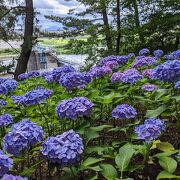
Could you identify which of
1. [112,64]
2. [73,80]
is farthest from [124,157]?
[112,64]

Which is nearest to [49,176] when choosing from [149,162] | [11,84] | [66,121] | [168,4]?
[66,121]

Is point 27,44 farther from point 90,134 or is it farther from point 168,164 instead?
point 168,164

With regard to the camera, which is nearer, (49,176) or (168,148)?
(168,148)

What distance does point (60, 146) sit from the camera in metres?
1.84

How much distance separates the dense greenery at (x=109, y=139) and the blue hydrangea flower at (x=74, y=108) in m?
0.12

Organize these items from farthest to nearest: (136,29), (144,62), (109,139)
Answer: (136,29), (144,62), (109,139)

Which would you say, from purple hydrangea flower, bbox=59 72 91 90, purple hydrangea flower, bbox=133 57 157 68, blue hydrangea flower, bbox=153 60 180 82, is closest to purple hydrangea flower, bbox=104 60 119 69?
purple hydrangea flower, bbox=133 57 157 68

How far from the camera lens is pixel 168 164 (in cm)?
209

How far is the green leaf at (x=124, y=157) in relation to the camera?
2.14 meters

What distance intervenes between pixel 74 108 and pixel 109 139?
38.3 inches

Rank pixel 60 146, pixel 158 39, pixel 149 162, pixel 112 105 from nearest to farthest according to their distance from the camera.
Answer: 1. pixel 60 146
2. pixel 149 162
3. pixel 112 105
4. pixel 158 39

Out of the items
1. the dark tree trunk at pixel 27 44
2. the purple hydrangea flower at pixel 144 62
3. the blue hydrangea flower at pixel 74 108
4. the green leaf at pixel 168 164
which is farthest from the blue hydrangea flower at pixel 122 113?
the dark tree trunk at pixel 27 44

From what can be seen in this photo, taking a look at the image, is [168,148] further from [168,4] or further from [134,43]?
[134,43]

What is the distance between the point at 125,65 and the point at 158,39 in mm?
5412
